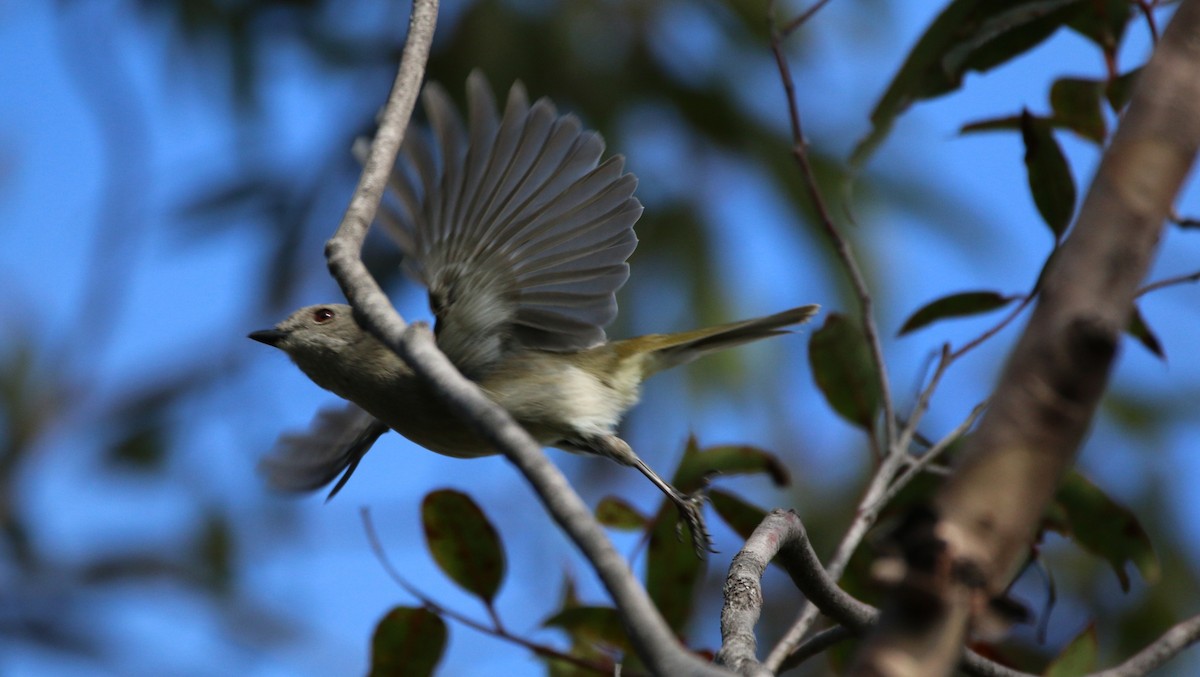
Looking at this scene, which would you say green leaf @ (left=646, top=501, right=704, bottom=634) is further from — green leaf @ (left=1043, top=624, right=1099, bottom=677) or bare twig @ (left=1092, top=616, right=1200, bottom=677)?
bare twig @ (left=1092, top=616, right=1200, bottom=677)

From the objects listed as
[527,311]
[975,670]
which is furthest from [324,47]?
[975,670]

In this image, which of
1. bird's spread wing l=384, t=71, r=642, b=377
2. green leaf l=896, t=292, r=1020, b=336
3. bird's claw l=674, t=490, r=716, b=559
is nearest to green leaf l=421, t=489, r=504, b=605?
bird's claw l=674, t=490, r=716, b=559

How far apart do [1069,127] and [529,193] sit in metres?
1.07

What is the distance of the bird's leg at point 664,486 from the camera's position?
2.21 metres

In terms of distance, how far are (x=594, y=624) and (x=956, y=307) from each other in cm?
90

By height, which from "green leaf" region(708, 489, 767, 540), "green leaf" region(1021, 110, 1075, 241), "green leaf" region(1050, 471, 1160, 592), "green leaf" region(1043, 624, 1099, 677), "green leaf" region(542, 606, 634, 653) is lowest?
Answer: "green leaf" region(1043, 624, 1099, 677)

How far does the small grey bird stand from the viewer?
2.27 m

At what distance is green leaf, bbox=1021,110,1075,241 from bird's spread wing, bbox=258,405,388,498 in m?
1.41

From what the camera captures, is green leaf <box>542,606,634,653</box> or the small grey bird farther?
the small grey bird

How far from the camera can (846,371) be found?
7.38 ft

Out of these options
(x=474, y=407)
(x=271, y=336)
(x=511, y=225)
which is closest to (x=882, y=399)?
(x=511, y=225)

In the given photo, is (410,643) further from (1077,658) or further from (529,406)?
(1077,658)

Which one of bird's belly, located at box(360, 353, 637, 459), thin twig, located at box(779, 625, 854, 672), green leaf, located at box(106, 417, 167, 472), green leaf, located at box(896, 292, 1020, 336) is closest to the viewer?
thin twig, located at box(779, 625, 854, 672)

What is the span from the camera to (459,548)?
2.05m
